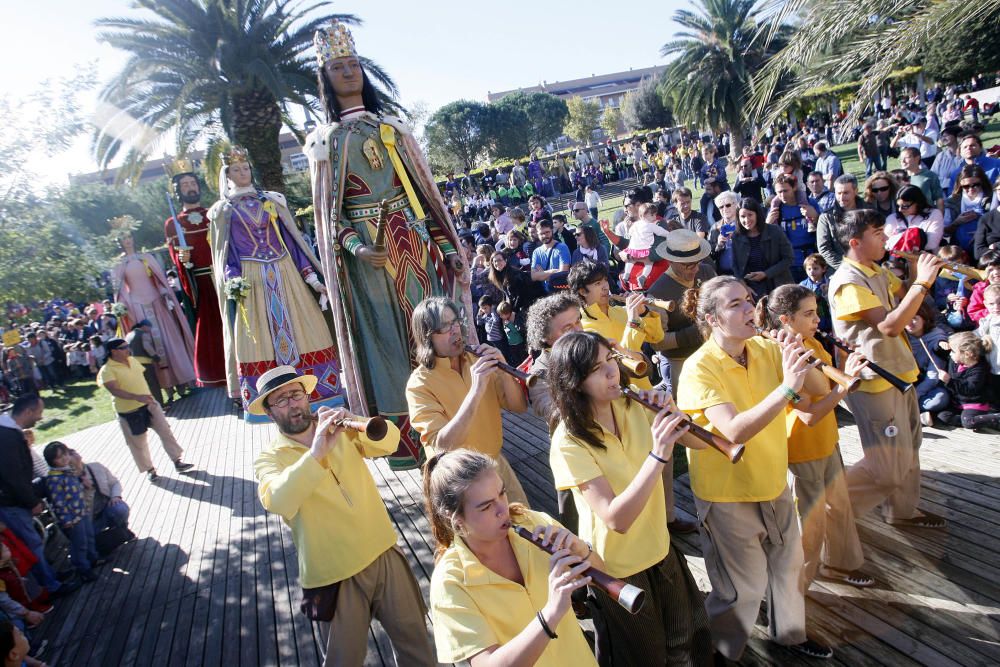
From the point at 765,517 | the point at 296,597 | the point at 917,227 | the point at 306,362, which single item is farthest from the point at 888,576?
the point at 306,362

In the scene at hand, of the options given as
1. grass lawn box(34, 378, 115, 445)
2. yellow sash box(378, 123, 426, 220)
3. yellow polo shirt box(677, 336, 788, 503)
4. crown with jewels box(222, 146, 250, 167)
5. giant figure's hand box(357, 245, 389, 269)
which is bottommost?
grass lawn box(34, 378, 115, 445)

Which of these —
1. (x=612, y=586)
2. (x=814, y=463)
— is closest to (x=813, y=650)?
(x=814, y=463)

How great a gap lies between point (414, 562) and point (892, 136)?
18.2 m

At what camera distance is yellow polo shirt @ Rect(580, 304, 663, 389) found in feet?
13.9

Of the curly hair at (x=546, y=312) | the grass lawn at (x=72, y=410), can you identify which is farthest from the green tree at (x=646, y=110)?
the curly hair at (x=546, y=312)

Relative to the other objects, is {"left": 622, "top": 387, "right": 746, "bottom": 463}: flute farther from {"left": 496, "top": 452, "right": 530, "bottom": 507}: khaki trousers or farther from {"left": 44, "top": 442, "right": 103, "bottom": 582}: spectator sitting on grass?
{"left": 44, "top": 442, "right": 103, "bottom": 582}: spectator sitting on grass

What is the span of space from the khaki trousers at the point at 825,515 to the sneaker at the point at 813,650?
242mm

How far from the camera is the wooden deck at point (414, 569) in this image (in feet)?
10.2

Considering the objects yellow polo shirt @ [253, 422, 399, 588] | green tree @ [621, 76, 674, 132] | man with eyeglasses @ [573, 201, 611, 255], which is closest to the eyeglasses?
yellow polo shirt @ [253, 422, 399, 588]

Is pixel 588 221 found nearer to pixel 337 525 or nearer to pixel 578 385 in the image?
pixel 578 385

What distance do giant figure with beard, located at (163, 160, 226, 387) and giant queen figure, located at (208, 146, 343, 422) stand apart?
1742 mm

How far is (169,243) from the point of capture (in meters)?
7.35

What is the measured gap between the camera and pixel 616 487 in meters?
2.56

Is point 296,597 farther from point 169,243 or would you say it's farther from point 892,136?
point 892,136
